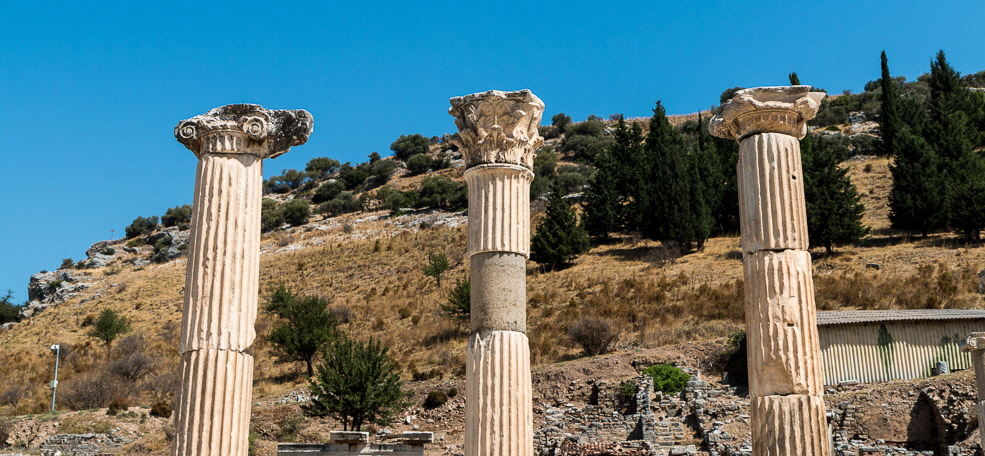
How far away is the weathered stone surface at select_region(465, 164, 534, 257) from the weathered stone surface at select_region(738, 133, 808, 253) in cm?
302

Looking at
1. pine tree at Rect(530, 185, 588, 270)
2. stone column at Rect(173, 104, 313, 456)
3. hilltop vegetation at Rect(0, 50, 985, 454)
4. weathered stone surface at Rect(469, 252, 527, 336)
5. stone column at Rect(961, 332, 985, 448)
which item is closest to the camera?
stone column at Rect(173, 104, 313, 456)

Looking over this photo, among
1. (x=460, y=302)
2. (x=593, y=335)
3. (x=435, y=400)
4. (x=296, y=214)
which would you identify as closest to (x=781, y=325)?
(x=435, y=400)

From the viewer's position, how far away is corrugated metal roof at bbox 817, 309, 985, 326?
3231cm

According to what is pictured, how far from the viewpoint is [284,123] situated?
41.9 ft

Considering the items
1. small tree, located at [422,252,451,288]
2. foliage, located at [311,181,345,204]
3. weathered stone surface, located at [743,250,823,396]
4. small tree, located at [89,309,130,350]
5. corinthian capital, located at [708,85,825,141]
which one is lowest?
weathered stone surface, located at [743,250,823,396]

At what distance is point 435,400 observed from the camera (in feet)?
118

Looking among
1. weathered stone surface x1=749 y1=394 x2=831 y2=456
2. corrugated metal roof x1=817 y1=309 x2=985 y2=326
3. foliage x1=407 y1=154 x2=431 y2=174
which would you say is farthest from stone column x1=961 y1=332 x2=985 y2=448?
foliage x1=407 y1=154 x2=431 y2=174

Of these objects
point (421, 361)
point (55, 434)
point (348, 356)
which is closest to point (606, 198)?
point (421, 361)

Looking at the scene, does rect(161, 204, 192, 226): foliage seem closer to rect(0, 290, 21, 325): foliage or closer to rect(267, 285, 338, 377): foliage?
rect(0, 290, 21, 325): foliage

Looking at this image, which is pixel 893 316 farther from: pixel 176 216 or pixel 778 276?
pixel 176 216

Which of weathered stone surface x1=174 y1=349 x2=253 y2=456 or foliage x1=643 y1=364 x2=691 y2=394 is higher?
foliage x1=643 y1=364 x2=691 y2=394

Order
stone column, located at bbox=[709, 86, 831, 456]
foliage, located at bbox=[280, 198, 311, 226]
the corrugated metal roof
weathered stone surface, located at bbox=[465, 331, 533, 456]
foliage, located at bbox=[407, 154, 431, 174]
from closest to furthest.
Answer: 1. stone column, located at bbox=[709, 86, 831, 456]
2. weathered stone surface, located at bbox=[465, 331, 533, 456]
3. the corrugated metal roof
4. foliage, located at bbox=[280, 198, 311, 226]
5. foliage, located at bbox=[407, 154, 431, 174]

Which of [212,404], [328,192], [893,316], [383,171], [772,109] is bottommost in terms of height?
[212,404]

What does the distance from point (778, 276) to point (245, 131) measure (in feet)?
23.9
